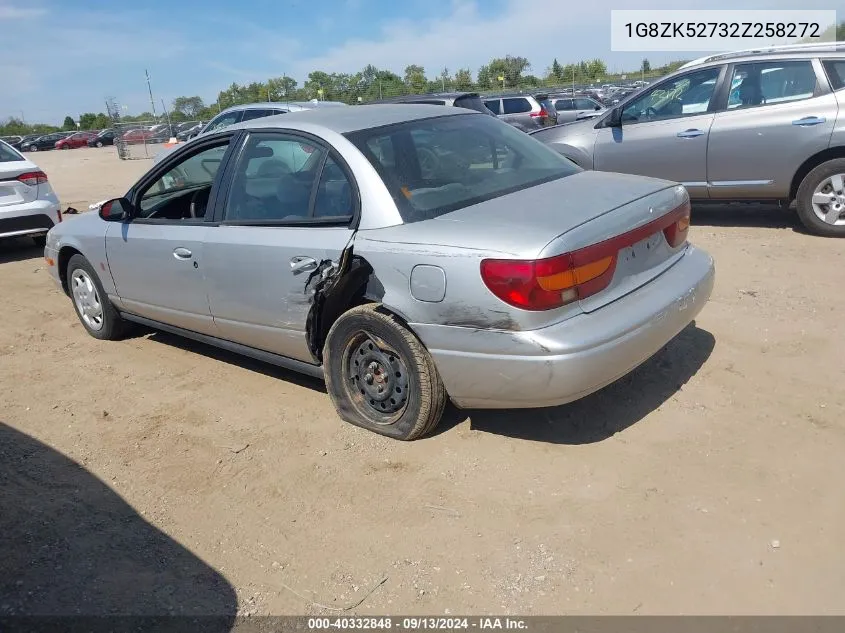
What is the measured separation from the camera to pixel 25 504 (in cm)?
338

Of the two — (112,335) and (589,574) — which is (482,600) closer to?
(589,574)

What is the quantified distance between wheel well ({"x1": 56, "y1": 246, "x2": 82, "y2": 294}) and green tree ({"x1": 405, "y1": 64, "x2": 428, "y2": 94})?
32.3 m

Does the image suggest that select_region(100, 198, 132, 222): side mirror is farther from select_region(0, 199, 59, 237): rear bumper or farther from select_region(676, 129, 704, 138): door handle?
select_region(676, 129, 704, 138): door handle

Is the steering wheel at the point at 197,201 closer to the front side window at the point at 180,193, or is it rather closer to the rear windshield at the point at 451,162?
the front side window at the point at 180,193

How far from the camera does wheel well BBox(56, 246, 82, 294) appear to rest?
5573 mm

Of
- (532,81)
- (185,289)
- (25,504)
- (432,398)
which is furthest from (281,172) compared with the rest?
(532,81)

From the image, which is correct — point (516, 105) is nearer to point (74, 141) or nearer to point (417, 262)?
point (417, 262)

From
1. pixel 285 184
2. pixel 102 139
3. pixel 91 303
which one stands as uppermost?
pixel 102 139

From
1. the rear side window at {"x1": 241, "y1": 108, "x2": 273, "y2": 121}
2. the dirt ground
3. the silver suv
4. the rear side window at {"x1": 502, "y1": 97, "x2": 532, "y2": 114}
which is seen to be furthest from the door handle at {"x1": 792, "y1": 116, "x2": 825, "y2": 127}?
the rear side window at {"x1": 502, "y1": 97, "x2": 532, "y2": 114}

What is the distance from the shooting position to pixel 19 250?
983cm

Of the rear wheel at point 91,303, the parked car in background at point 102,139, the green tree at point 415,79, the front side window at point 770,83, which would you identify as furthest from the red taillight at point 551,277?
the parked car in background at point 102,139

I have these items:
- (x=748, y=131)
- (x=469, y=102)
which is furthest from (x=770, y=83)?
(x=469, y=102)

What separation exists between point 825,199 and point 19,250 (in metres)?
9.97

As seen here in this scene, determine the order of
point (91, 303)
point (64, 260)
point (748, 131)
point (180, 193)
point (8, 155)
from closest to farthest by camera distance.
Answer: point (180, 193) < point (91, 303) < point (64, 260) < point (748, 131) < point (8, 155)
